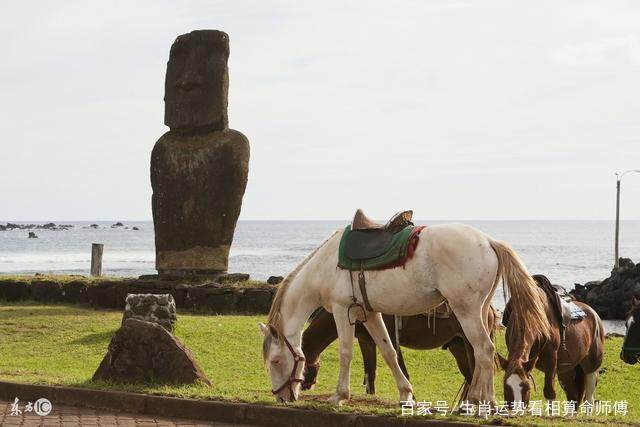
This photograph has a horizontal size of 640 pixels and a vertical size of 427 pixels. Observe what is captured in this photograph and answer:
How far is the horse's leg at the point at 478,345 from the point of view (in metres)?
8.67

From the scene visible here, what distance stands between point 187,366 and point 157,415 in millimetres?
1021

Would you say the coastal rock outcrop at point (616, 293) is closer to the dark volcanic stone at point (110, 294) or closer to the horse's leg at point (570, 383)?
the dark volcanic stone at point (110, 294)

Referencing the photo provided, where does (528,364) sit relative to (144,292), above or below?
above

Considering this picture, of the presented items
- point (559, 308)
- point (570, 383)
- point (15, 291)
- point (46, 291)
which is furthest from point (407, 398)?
point (15, 291)

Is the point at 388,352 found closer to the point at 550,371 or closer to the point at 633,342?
the point at 550,371

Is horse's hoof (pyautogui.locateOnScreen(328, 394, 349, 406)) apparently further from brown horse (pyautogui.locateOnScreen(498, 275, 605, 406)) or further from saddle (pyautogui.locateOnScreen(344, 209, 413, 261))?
brown horse (pyautogui.locateOnScreen(498, 275, 605, 406))

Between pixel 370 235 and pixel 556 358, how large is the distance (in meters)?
2.27

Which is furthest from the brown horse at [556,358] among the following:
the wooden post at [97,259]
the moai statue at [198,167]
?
the wooden post at [97,259]

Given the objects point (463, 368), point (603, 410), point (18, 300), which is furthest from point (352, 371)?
point (18, 300)

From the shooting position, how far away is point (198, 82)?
781 inches

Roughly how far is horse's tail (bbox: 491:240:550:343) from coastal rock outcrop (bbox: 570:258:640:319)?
25.6 meters

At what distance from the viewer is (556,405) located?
32.2 feet

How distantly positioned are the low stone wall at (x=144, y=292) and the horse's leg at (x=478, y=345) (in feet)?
33.7

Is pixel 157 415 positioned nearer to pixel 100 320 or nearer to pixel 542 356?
pixel 542 356
